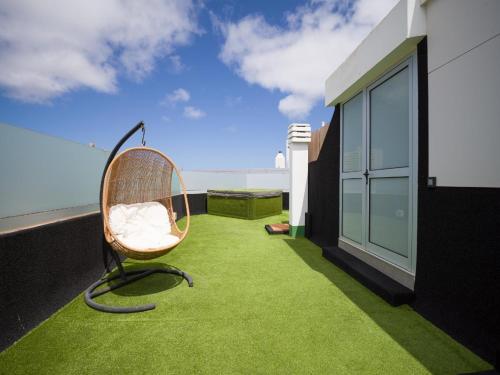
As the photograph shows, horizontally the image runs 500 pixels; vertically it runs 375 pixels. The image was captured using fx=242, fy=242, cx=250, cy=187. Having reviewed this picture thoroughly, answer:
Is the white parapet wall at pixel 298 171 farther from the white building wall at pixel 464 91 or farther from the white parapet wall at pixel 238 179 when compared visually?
the white parapet wall at pixel 238 179

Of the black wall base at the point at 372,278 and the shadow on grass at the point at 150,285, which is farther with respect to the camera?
the shadow on grass at the point at 150,285

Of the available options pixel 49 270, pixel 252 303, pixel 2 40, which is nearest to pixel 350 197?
pixel 252 303

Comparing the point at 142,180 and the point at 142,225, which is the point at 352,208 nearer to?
the point at 142,225

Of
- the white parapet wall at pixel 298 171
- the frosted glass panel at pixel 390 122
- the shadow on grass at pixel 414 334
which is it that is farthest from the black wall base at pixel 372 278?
the white parapet wall at pixel 298 171

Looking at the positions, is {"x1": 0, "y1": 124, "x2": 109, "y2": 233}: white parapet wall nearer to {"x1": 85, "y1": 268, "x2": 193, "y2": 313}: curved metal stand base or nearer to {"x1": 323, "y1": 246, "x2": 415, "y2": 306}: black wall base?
{"x1": 85, "y1": 268, "x2": 193, "y2": 313}: curved metal stand base

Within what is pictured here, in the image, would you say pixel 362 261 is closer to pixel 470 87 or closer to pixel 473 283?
pixel 473 283

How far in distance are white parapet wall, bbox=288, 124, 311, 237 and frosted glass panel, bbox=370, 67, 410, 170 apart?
6.54ft

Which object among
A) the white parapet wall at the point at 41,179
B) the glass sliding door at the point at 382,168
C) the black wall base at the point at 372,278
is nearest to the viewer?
the white parapet wall at the point at 41,179

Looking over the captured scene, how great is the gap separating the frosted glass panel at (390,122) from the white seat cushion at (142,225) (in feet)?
8.16

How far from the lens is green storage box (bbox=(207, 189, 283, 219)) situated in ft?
23.8

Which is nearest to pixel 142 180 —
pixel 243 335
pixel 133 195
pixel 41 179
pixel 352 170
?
pixel 133 195

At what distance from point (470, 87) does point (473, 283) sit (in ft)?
4.32

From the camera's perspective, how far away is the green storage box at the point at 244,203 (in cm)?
725

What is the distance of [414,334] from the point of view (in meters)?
1.77
